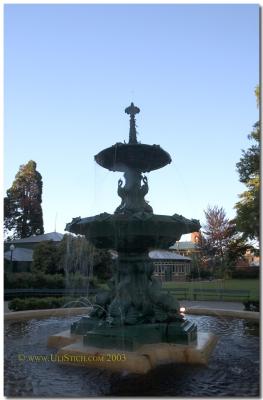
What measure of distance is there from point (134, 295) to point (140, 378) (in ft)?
8.11

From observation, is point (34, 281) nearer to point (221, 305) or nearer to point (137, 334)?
point (221, 305)

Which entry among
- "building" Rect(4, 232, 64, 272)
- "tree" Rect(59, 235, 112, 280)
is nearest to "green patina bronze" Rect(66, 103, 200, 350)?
"tree" Rect(59, 235, 112, 280)

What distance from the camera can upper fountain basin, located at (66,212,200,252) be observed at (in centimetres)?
764

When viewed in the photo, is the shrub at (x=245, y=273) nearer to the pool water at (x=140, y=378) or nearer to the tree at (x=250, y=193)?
the tree at (x=250, y=193)

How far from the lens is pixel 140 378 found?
609 cm

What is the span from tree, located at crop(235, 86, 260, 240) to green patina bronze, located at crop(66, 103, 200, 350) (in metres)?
14.2

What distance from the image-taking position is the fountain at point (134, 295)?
23.5 ft

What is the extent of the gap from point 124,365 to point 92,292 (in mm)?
15964

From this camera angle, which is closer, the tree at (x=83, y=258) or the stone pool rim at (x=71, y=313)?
the stone pool rim at (x=71, y=313)

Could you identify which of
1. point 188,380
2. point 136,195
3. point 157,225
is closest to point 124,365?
point 188,380

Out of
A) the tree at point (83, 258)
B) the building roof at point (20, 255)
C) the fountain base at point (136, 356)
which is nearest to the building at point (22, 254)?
the building roof at point (20, 255)

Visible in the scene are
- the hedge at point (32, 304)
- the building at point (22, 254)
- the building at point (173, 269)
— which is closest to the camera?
the hedge at point (32, 304)

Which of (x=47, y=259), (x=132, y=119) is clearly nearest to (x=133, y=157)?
(x=132, y=119)

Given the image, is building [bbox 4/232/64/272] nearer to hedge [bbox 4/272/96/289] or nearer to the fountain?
hedge [bbox 4/272/96/289]
